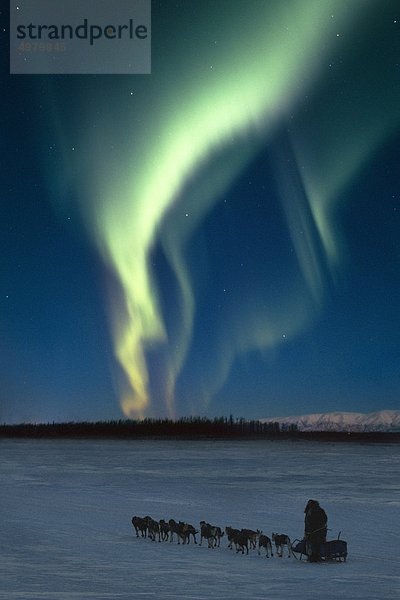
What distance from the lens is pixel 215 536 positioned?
17.0m

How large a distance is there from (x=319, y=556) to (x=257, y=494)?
60.4ft

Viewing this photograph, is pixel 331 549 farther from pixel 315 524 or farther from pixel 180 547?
pixel 180 547

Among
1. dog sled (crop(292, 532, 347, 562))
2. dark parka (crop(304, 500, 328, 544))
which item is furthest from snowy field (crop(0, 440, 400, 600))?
dark parka (crop(304, 500, 328, 544))

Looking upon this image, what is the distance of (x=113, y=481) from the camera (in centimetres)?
4103

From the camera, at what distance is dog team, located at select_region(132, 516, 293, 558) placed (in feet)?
52.1

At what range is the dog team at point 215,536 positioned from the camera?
15.9m

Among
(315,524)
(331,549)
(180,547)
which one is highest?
(315,524)

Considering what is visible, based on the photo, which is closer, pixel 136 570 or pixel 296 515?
pixel 136 570

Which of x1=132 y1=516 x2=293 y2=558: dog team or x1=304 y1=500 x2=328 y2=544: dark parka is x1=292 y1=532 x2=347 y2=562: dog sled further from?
x1=132 y1=516 x2=293 y2=558: dog team

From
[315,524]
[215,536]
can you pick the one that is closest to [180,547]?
[215,536]

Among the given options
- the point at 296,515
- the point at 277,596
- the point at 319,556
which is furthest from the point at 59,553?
the point at 296,515

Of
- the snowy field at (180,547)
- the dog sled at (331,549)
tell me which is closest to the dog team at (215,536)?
the snowy field at (180,547)

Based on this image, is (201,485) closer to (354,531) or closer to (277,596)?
(354,531)

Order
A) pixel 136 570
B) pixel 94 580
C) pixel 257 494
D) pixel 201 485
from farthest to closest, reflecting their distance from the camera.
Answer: pixel 201 485
pixel 257 494
pixel 136 570
pixel 94 580
